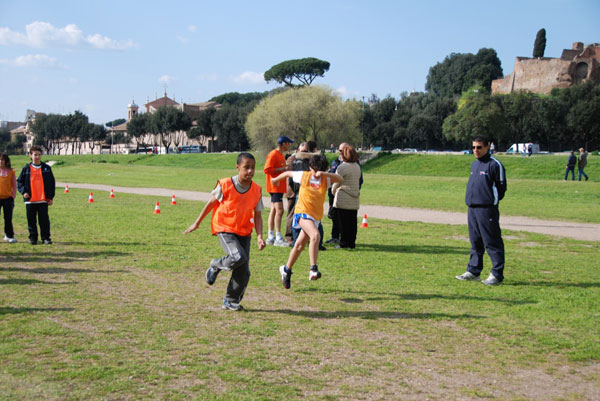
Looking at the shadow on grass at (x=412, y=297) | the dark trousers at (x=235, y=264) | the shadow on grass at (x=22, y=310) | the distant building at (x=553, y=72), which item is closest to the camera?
the shadow on grass at (x=22, y=310)

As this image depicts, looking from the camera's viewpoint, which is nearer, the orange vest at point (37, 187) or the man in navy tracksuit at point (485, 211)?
the man in navy tracksuit at point (485, 211)

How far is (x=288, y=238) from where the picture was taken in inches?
465

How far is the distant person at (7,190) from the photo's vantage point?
1162 cm

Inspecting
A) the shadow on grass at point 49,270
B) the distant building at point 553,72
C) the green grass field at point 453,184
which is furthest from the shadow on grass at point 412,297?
the distant building at point 553,72

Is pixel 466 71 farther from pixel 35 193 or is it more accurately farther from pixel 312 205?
pixel 312 205

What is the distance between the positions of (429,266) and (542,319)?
10.7 feet

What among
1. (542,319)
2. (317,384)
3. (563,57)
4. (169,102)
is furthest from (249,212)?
(169,102)

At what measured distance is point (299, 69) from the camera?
109 metres

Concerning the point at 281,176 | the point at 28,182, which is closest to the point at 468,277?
the point at 281,176

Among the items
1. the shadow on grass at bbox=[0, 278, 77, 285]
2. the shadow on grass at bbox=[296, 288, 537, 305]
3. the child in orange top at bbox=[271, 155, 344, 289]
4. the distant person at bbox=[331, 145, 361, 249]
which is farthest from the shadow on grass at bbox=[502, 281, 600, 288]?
the shadow on grass at bbox=[0, 278, 77, 285]

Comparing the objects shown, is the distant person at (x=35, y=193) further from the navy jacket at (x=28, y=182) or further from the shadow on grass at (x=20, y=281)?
the shadow on grass at (x=20, y=281)

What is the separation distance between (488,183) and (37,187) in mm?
8499

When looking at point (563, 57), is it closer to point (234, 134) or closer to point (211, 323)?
point (234, 134)

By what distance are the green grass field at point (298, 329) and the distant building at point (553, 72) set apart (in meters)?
94.5
